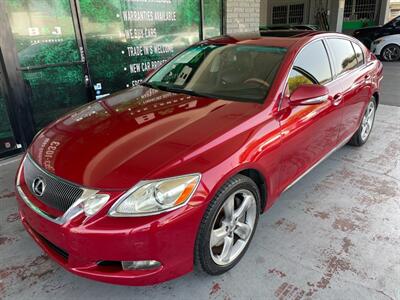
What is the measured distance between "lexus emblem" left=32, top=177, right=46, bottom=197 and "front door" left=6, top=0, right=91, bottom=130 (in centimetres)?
256

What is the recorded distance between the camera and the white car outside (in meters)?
12.7

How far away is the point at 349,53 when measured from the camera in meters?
3.68

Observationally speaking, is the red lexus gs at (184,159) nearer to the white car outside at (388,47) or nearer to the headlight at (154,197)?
the headlight at (154,197)

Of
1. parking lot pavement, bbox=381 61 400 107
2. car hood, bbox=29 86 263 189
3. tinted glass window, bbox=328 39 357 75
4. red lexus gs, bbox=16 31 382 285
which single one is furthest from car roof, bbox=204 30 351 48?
parking lot pavement, bbox=381 61 400 107

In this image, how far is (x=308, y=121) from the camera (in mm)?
2734

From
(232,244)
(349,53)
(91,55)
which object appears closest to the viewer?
(232,244)

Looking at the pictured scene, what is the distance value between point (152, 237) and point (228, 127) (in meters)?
0.86

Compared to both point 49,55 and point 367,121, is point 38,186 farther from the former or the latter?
point 367,121

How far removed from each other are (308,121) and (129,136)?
4.89ft

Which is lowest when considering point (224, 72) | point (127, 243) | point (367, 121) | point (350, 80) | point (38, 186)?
point (367, 121)

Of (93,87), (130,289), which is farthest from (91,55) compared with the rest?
(130,289)

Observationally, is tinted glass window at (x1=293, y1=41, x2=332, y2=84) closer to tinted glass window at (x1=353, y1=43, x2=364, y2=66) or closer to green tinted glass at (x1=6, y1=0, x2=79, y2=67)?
tinted glass window at (x1=353, y1=43, x2=364, y2=66)

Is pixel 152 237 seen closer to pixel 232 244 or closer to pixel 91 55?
pixel 232 244

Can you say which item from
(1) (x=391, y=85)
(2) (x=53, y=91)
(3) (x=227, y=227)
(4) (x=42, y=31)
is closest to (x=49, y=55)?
(4) (x=42, y=31)
